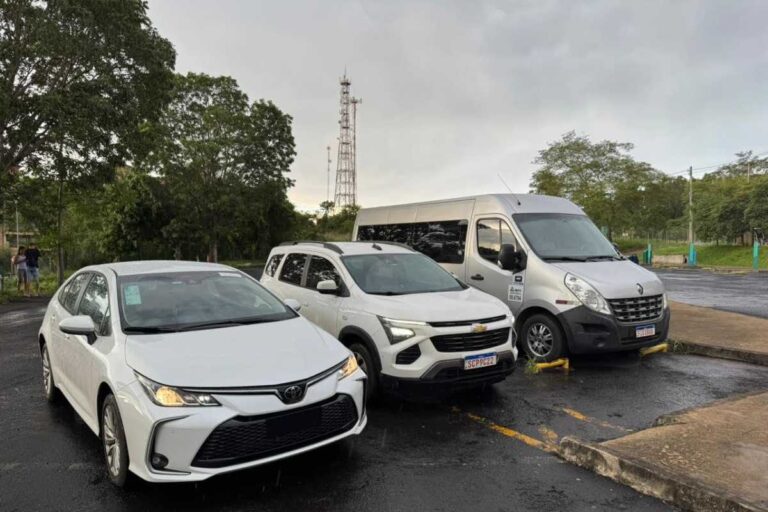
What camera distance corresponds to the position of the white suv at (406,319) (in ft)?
15.6

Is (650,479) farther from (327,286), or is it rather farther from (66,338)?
(66,338)

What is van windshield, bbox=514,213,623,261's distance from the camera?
23.6 feet

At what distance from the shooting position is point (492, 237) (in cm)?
783

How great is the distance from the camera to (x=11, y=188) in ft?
56.7

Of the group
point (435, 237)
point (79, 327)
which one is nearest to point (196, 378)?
point (79, 327)

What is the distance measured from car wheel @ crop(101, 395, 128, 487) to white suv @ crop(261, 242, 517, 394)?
92.3 inches

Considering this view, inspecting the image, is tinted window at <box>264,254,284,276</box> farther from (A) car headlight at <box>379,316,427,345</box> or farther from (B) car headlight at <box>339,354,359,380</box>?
(B) car headlight at <box>339,354,359,380</box>

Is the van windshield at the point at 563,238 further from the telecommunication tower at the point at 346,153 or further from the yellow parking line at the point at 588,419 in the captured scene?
the telecommunication tower at the point at 346,153

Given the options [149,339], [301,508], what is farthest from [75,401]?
[301,508]

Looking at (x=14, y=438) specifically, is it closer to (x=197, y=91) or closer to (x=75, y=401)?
(x=75, y=401)

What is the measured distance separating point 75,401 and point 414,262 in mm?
3901

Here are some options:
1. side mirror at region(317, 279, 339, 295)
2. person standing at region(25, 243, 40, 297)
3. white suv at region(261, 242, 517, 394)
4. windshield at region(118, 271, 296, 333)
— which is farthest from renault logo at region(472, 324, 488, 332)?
person standing at region(25, 243, 40, 297)

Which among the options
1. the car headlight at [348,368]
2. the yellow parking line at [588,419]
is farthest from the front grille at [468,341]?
the car headlight at [348,368]

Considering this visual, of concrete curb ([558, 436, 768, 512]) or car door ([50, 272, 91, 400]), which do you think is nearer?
concrete curb ([558, 436, 768, 512])
